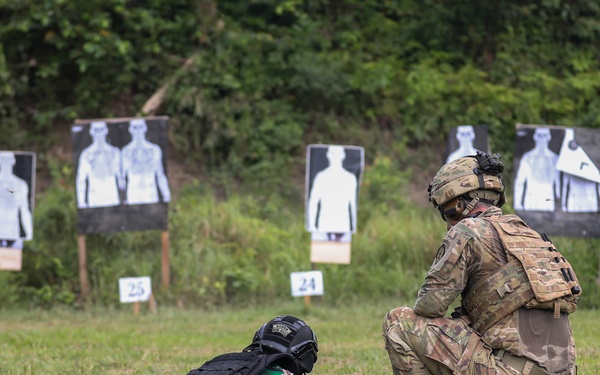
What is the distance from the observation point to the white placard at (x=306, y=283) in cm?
1297

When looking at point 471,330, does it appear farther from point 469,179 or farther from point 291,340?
point 291,340

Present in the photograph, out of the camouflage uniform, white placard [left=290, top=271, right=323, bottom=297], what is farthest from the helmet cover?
white placard [left=290, top=271, right=323, bottom=297]

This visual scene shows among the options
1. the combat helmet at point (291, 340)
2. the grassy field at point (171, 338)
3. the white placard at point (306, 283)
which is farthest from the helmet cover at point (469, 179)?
the white placard at point (306, 283)

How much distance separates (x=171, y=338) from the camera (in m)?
10.6

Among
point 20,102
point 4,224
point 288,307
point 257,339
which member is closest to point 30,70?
point 20,102

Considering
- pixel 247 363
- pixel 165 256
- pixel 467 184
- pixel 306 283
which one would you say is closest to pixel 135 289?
pixel 165 256

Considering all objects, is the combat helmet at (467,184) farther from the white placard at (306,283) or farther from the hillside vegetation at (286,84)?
the hillside vegetation at (286,84)

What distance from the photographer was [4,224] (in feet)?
45.1

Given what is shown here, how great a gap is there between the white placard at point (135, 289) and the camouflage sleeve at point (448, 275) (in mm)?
8535

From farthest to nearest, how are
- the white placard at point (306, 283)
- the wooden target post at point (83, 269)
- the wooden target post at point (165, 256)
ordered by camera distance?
1. the wooden target post at point (83, 269)
2. the wooden target post at point (165, 256)
3. the white placard at point (306, 283)

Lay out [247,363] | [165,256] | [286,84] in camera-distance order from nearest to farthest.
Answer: [247,363] → [165,256] → [286,84]

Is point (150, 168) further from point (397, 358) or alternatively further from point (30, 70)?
point (397, 358)

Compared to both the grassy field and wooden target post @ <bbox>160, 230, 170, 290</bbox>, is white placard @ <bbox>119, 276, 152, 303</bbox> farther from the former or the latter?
wooden target post @ <bbox>160, 230, 170, 290</bbox>

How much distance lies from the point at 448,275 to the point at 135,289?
8.76 m
